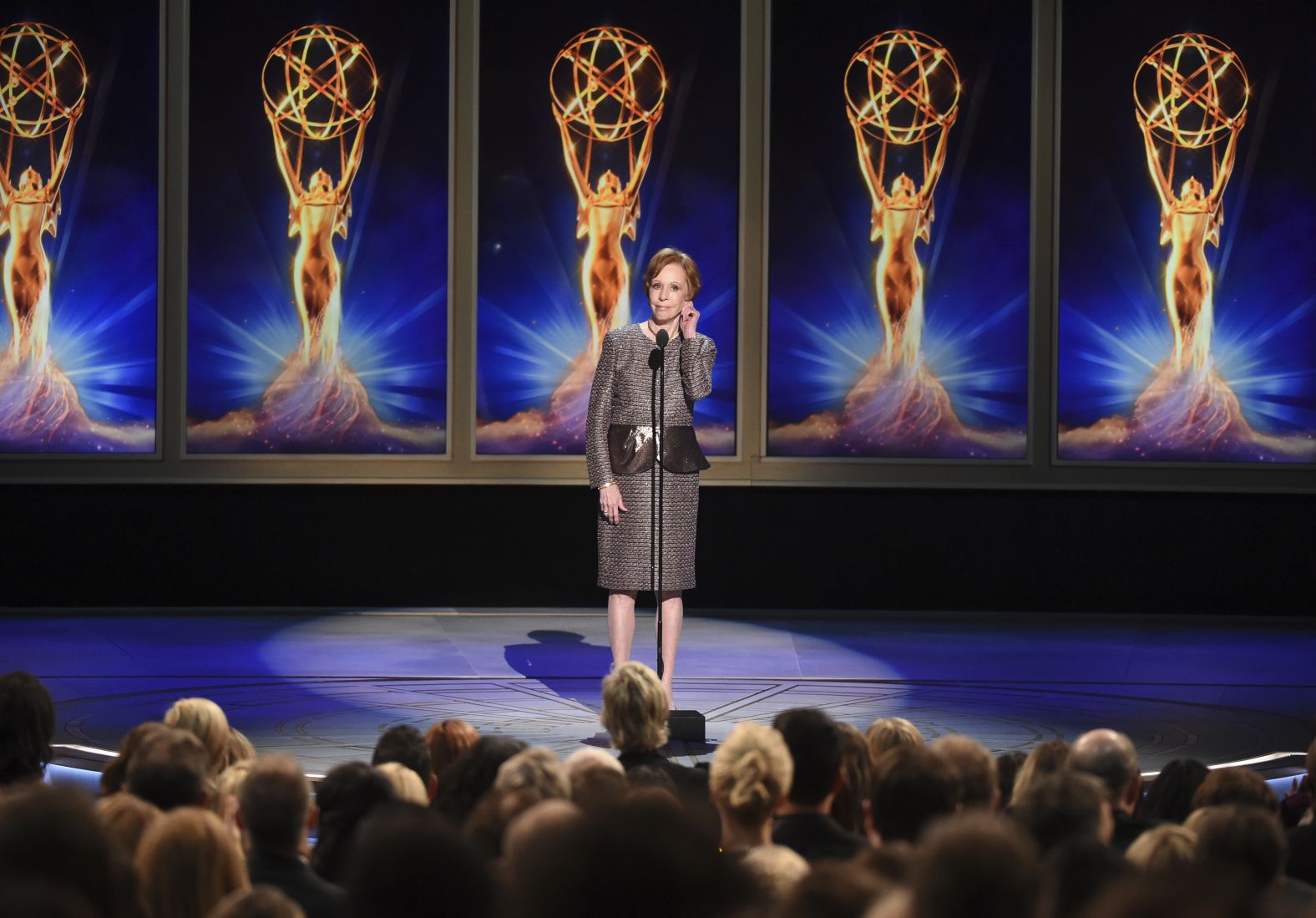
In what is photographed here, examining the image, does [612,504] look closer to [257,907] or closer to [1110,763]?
[1110,763]

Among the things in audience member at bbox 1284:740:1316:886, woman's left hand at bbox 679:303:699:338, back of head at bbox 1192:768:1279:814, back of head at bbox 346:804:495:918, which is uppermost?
woman's left hand at bbox 679:303:699:338

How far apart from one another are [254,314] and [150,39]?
4.78 ft

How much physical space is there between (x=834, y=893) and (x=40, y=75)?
27.9ft

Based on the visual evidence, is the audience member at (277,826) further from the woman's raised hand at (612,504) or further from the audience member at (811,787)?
the woman's raised hand at (612,504)

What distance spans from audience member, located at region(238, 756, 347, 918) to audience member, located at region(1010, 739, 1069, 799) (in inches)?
51.7

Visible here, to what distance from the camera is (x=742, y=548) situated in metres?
9.33

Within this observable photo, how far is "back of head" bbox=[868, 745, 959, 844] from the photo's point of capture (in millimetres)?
2945

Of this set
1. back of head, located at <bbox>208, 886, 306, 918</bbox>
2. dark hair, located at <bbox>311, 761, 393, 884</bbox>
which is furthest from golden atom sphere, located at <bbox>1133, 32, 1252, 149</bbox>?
back of head, located at <bbox>208, 886, 306, 918</bbox>

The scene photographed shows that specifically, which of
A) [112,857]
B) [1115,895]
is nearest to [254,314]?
[112,857]

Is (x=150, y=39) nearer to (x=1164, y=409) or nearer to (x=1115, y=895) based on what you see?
(x=1164, y=409)

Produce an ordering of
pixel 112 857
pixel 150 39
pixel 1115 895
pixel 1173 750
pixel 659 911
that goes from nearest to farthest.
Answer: pixel 1115 895, pixel 659 911, pixel 112 857, pixel 1173 750, pixel 150 39

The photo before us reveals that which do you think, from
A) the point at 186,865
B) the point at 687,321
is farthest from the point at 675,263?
the point at 186,865

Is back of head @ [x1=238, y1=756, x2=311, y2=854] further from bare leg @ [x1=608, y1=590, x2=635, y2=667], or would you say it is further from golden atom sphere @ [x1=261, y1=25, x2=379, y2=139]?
golden atom sphere @ [x1=261, y1=25, x2=379, y2=139]

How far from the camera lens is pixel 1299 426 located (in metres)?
9.27
